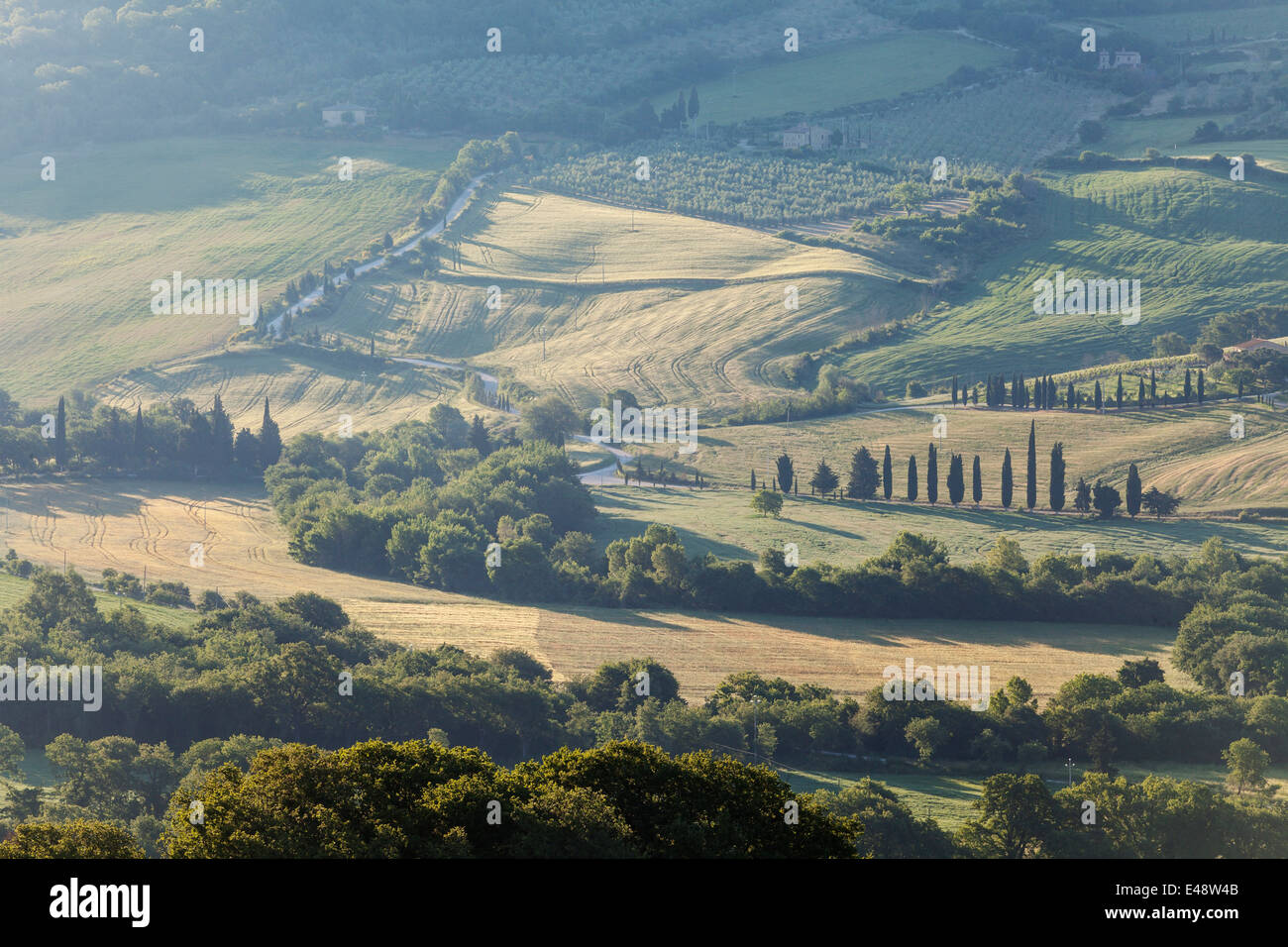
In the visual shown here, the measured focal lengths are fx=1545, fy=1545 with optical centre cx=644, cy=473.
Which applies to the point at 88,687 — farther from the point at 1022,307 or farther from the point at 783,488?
the point at 1022,307

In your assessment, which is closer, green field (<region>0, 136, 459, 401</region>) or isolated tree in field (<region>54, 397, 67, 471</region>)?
isolated tree in field (<region>54, 397, 67, 471</region>)

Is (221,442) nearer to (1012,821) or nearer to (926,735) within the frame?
(926,735)

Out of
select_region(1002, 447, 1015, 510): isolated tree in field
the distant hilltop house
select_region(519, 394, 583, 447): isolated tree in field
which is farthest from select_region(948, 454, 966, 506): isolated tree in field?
the distant hilltop house

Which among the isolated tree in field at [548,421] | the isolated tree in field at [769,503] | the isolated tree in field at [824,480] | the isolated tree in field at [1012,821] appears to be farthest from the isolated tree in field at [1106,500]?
the isolated tree in field at [1012,821]

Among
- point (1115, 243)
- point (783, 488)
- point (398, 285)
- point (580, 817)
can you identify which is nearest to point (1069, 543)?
point (783, 488)

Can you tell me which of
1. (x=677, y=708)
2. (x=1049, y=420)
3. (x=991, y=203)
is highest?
(x=991, y=203)

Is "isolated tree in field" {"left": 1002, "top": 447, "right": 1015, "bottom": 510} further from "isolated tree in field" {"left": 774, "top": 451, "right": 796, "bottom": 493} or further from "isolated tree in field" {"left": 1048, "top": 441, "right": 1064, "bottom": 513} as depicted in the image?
"isolated tree in field" {"left": 774, "top": 451, "right": 796, "bottom": 493}
